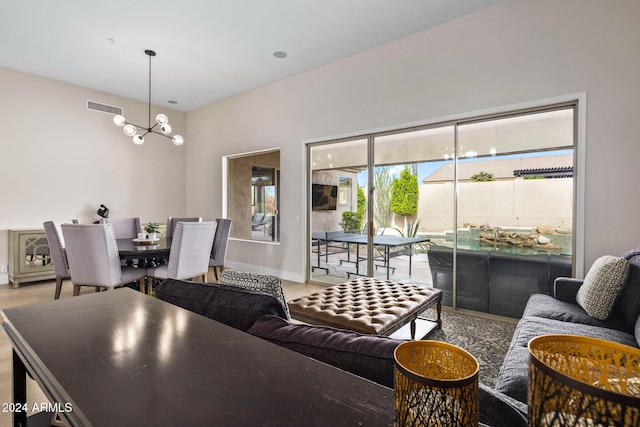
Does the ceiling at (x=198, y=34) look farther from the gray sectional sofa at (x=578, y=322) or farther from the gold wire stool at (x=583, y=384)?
the gold wire stool at (x=583, y=384)

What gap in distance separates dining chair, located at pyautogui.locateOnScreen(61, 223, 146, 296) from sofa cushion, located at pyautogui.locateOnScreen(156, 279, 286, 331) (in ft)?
8.22

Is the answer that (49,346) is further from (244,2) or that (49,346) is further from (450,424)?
(244,2)

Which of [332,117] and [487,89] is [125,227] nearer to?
[332,117]

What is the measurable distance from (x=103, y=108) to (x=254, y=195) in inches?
122

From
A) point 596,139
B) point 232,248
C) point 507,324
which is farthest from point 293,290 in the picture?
point 596,139

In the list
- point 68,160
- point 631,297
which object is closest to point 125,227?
point 68,160

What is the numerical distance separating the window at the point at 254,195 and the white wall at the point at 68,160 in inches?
60.0

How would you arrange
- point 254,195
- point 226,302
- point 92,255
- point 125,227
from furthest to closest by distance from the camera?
point 254,195
point 125,227
point 92,255
point 226,302

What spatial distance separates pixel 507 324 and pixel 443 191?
5.23 ft

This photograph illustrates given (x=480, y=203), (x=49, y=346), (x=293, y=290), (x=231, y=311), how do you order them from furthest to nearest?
1. (x=293, y=290)
2. (x=480, y=203)
3. (x=231, y=311)
4. (x=49, y=346)

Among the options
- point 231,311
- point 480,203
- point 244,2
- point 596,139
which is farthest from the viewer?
point 480,203

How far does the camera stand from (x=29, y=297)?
4.17 meters

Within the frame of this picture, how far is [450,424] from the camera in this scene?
430 millimetres

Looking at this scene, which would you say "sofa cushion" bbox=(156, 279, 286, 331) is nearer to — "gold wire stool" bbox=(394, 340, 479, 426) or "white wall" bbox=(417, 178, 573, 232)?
"gold wire stool" bbox=(394, 340, 479, 426)
